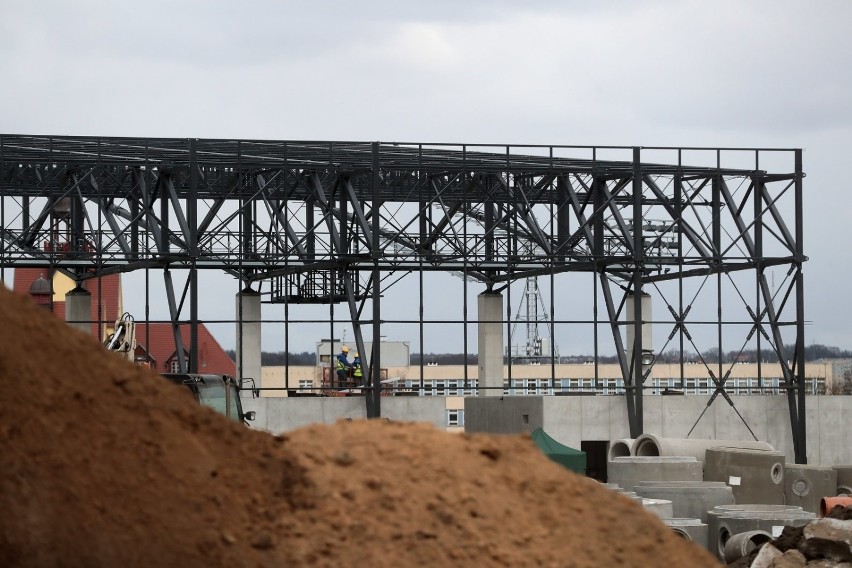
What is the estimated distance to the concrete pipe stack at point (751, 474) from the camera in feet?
94.1

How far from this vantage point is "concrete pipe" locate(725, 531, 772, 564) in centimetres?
1942

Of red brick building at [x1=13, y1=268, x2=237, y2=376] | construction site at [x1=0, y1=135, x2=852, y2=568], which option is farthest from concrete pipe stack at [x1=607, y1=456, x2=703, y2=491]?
red brick building at [x1=13, y1=268, x2=237, y2=376]

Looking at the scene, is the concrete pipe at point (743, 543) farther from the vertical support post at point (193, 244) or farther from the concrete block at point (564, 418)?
the vertical support post at point (193, 244)

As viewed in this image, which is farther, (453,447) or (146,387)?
(453,447)

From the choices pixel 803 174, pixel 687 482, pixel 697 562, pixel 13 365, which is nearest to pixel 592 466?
pixel 687 482

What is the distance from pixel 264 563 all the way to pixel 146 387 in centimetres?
175

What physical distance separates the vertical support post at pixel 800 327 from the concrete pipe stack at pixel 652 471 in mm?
10642

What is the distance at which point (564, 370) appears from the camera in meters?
97.2

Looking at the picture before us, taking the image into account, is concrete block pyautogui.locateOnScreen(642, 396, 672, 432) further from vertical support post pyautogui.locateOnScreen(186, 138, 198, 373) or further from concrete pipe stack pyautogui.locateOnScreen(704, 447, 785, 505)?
vertical support post pyautogui.locateOnScreen(186, 138, 198, 373)

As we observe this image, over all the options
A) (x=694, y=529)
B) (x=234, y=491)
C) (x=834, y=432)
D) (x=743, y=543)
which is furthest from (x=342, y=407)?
(x=234, y=491)

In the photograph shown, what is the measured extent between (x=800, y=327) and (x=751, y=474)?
406 inches

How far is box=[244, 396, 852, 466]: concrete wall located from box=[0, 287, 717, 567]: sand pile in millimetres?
24371

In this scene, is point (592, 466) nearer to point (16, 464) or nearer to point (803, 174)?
point (803, 174)

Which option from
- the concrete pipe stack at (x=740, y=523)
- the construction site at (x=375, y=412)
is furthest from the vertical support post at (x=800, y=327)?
the concrete pipe stack at (x=740, y=523)
